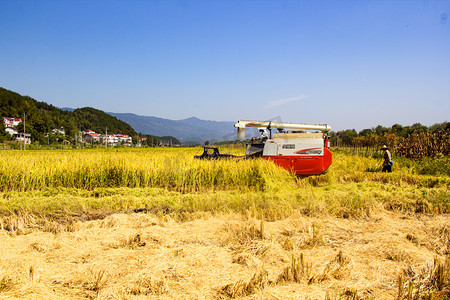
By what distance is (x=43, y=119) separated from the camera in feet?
282

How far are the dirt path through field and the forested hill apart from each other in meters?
84.3

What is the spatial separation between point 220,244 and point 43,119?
9981cm

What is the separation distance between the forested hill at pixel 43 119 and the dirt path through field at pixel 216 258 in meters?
84.3

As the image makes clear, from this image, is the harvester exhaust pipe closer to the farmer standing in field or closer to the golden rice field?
the golden rice field

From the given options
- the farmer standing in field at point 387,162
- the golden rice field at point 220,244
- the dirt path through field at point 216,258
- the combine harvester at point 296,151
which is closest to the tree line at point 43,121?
the combine harvester at point 296,151

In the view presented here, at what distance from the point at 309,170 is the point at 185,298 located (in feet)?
21.6

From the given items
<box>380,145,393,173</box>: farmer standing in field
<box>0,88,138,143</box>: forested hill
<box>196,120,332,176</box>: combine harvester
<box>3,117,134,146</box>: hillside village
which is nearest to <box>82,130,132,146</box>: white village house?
<box>3,117,134,146</box>: hillside village

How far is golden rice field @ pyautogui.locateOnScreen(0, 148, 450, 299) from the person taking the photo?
2.51 meters

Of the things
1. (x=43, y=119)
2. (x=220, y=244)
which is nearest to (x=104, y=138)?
(x=43, y=119)

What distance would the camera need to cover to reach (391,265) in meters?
3.01

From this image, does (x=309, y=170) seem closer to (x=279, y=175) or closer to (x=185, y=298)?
(x=279, y=175)

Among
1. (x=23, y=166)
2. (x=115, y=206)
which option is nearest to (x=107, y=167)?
(x=23, y=166)

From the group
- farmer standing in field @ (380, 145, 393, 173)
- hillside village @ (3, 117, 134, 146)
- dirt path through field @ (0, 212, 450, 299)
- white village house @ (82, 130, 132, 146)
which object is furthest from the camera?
white village house @ (82, 130, 132, 146)

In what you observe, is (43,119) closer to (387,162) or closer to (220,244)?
(387,162)
